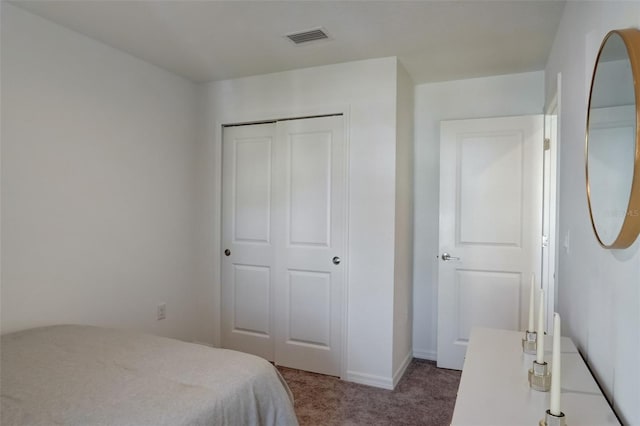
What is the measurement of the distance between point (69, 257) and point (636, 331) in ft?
8.87

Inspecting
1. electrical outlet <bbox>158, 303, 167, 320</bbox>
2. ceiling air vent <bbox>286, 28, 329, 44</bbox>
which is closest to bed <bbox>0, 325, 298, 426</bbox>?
electrical outlet <bbox>158, 303, 167, 320</bbox>

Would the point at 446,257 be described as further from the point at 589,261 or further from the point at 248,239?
the point at 589,261

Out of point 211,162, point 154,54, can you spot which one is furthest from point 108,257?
point 154,54

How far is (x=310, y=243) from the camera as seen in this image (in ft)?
10.1

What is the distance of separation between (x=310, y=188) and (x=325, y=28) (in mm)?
1156

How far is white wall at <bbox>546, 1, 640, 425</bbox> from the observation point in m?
1.01

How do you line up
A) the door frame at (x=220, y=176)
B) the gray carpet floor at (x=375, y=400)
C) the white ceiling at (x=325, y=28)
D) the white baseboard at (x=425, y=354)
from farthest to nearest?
the white baseboard at (x=425, y=354) → the door frame at (x=220, y=176) → the gray carpet floor at (x=375, y=400) → the white ceiling at (x=325, y=28)

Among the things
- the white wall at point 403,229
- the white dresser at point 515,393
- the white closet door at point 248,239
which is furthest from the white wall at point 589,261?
the white closet door at point 248,239

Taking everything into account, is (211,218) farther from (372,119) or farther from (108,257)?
(372,119)

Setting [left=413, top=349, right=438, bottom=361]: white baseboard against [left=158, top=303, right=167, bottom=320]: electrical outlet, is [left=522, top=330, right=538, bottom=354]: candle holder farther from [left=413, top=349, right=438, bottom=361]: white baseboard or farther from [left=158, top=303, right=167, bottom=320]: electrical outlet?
[left=158, top=303, right=167, bottom=320]: electrical outlet

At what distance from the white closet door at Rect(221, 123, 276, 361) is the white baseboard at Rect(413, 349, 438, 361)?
1.21 meters

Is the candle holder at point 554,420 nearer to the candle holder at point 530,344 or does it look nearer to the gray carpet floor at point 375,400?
the candle holder at point 530,344

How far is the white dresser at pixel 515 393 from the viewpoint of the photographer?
1.03m

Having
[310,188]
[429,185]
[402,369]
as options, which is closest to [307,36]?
[310,188]
